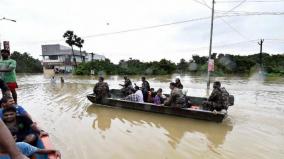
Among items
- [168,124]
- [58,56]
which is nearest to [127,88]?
[168,124]

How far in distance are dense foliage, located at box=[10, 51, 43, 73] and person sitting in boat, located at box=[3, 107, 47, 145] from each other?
2365 inches

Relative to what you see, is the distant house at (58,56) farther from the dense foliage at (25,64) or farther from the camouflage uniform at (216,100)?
the camouflage uniform at (216,100)

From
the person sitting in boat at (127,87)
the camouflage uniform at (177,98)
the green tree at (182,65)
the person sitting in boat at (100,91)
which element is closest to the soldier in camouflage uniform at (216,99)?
the camouflage uniform at (177,98)

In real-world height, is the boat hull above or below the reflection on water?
above

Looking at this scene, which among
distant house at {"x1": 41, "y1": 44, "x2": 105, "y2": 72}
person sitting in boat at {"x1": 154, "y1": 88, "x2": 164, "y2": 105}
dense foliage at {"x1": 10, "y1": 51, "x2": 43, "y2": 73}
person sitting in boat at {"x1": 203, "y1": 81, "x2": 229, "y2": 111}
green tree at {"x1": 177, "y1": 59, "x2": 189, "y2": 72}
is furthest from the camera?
distant house at {"x1": 41, "y1": 44, "x2": 105, "y2": 72}

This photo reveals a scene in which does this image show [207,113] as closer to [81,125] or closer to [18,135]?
[81,125]

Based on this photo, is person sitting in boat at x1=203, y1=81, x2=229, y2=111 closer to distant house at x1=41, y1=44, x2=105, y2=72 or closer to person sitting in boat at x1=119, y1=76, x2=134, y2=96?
person sitting in boat at x1=119, y1=76, x2=134, y2=96

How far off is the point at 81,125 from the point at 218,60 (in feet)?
143

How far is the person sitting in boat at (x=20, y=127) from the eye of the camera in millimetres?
4344

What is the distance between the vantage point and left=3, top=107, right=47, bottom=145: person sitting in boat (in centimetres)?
434

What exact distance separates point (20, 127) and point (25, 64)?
61763 mm

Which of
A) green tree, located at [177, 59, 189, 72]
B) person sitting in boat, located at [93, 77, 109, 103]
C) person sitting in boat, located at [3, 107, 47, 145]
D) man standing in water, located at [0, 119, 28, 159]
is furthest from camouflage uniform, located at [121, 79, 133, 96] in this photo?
green tree, located at [177, 59, 189, 72]

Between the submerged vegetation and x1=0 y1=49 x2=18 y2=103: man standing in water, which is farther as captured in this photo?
the submerged vegetation

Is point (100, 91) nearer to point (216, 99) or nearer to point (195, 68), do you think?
point (216, 99)
